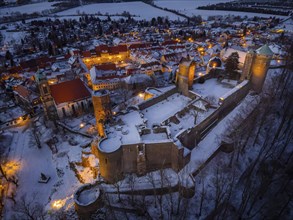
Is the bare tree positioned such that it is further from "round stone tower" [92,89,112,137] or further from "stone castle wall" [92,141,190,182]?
"round stone tower" [92,89,112,137]

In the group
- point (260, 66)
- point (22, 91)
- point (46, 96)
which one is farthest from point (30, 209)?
point (260, 66)

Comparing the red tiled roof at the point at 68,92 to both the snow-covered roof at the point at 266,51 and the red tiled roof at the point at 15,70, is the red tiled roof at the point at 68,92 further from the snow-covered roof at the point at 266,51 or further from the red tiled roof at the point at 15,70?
Result: the snow-covered roof at the point at 266,51

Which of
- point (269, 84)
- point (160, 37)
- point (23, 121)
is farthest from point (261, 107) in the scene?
point (160, 37)

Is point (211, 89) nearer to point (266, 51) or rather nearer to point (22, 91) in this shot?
point (266, 51)

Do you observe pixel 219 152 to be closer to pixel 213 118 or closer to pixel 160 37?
pixel 213 118

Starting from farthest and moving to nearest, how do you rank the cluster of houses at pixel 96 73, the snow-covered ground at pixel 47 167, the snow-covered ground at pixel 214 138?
1. the cluster of houses at pixel 96 73
2. the snow-covered ground at pixel 214 138
3. the snow-covered ground at pixel 47 167

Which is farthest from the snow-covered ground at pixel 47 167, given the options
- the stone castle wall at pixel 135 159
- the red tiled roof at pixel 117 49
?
the red tiled roof at pixel 117 49
